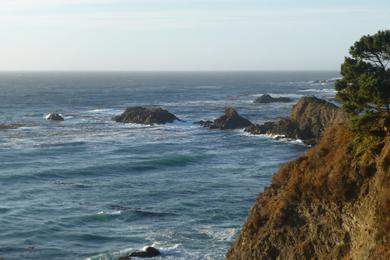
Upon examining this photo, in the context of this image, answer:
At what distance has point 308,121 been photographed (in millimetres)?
94812

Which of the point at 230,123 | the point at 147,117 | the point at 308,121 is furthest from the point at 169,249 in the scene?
the point at 147,117

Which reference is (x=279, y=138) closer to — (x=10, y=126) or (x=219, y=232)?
(x=219, y=232)

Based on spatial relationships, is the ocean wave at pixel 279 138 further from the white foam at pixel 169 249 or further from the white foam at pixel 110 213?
the white foam at pixel 169 249

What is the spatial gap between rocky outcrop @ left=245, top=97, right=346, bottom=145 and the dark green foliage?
2172 inches

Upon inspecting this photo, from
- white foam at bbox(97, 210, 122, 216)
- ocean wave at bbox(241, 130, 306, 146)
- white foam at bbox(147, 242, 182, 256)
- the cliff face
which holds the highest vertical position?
the cliff face

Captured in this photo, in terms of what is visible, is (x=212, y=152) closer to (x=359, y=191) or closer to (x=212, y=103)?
(x=359, y=191)

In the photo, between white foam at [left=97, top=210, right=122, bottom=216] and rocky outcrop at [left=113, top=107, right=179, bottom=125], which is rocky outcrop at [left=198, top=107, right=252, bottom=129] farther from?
white foam at [left=97, top=210, right=122, bottom=216]

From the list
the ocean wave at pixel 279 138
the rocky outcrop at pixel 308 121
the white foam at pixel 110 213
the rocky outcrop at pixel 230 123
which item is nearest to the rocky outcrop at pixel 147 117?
the rocky outcrop at pixel 230 123

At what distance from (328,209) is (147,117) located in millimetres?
90921

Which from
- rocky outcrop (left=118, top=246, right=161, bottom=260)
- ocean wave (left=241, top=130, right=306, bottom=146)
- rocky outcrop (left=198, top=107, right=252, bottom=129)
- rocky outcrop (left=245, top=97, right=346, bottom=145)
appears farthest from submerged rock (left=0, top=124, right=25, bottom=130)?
rocky outcrop (left=118, top=246, right=161, bottom=260)

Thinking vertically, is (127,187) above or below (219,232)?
above

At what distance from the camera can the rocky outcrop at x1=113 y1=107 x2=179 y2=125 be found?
4640 inches

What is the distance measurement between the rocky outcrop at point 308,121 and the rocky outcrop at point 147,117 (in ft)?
81.9

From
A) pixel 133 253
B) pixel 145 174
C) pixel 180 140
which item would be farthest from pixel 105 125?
pixel 133 253
